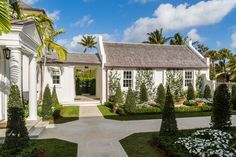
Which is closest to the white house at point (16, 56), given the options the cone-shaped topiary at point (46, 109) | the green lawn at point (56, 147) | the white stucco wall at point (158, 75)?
the cone-shaped topiary at point (46, 109)

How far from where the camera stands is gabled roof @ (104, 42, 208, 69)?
59.0 ft

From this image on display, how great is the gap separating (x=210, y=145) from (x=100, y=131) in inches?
191

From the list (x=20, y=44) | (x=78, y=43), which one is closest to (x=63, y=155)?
(x=20, y=44)

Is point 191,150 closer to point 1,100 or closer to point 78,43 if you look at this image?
point 1,100

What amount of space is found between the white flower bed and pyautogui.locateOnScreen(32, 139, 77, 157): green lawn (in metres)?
3.49

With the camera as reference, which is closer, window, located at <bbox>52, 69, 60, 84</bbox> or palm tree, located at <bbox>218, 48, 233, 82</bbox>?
window, located at <bbox>52, 69, 60, 84</bbox>

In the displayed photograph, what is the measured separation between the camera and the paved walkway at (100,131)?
21.3ft

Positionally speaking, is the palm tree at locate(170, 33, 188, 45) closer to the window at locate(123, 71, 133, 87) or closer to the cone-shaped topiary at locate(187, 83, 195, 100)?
the cone-shaped topiary at locate(187, 83, 195, 100)

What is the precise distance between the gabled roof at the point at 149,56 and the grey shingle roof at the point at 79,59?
1.17 meters

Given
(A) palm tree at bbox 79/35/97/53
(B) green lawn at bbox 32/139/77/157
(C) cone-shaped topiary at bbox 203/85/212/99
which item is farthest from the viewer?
(A) palm tree at bbox 79/35/97/53

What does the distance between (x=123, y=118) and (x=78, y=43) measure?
32.6m

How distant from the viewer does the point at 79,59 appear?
17.8 meters

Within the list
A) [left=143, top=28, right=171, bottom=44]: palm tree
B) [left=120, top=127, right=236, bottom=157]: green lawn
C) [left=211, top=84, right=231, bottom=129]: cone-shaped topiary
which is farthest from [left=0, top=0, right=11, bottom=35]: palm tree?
[left=143, top=28, right=171, bottom=44]: palm tree

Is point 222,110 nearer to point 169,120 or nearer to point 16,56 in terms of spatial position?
point 169,120
